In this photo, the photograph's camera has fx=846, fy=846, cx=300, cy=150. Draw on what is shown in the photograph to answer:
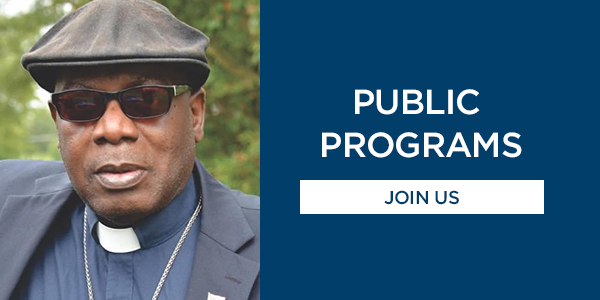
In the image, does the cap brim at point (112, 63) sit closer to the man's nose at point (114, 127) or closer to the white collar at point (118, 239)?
the man's nose at point (114, 127)

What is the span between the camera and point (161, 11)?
268cm

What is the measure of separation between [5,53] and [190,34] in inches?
417

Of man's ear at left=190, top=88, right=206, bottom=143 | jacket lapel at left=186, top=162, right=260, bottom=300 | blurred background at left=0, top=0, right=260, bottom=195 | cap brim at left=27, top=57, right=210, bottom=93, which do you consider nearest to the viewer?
cap brim at left=27, top=57, right=210, bottom=93

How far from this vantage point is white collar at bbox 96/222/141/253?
2732mm

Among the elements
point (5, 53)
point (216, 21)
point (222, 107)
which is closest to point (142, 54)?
point (216, 21)

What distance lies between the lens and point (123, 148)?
244cm

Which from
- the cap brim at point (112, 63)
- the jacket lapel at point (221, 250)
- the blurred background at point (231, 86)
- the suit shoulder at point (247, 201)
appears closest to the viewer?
the cap brim at point (112, 63)

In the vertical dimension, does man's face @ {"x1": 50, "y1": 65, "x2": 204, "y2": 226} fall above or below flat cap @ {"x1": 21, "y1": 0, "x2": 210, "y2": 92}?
below

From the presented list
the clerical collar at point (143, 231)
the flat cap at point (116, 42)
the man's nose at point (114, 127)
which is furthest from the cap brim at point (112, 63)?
the clerical collar at point (143, 231)

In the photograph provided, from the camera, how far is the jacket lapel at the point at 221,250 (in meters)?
2.58

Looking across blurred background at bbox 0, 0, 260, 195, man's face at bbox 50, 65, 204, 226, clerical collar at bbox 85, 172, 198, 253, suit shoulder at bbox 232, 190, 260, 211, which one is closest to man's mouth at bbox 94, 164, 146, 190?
man's face at bbox 50, 65, 204, 226

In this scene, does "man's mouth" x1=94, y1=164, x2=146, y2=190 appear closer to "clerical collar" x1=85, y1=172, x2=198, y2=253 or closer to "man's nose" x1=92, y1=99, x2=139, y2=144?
"man's nose" x1=92, y1=99, x2=139, y2=144

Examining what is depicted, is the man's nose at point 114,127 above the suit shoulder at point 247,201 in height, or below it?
above

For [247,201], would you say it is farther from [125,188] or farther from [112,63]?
[112,63]
